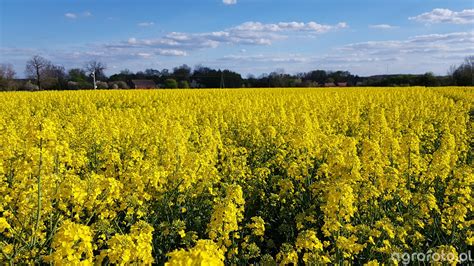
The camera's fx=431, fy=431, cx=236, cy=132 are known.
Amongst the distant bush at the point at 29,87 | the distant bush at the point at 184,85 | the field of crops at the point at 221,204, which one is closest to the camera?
the field of crops at the point at 221,204

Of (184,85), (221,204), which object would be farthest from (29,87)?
(221,204)

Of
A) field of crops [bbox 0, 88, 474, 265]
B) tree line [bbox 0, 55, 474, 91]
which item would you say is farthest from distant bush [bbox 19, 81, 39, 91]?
field of crops [bbox 0, 88, 474, 265]

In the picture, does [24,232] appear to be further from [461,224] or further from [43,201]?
[461,224]

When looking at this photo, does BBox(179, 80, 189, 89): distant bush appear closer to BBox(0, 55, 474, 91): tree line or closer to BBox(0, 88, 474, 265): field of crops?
BBox(0, 55, 474, 91): tree line

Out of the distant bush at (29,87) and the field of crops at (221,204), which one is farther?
the distant bush at (29,87)

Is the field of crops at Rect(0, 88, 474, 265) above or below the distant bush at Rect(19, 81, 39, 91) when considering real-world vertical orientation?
below

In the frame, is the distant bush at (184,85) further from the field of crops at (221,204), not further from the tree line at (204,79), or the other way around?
the field of crops at (221,204)

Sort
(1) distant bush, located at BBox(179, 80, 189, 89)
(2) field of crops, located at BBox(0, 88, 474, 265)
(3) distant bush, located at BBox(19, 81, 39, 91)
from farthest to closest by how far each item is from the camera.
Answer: (3) distant bush, located at BBox(19, 81, 39, 91) < (1) distant bush, located at BBox(179, 80, 189, 89) < (2) field of crops, located at BBox(0, 88, 474, 265)

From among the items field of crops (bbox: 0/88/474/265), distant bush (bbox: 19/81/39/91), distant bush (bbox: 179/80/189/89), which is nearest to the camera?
field of crops (bbox: 0/88/474/265)

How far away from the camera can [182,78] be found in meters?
63.6

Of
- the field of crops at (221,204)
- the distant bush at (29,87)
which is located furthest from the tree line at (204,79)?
the field of crops at (221,204)

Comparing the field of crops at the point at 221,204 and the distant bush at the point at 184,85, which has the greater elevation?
the distant bush at the point at 184,85

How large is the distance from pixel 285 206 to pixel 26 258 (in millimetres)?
3215

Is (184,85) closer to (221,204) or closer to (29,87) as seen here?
(29,87)
